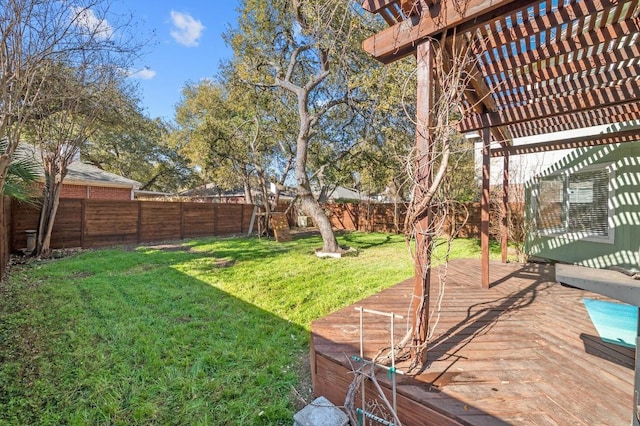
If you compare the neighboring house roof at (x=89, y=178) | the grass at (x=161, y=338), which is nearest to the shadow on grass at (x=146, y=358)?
the grass at (x=161, y=338)

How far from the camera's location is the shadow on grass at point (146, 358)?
2.10 metres

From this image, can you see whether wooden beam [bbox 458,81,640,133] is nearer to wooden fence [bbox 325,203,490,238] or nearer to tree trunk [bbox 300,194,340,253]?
tree trunk [bbox 300,194,340,253]

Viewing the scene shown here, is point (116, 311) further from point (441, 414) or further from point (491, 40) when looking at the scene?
point (491, 40)

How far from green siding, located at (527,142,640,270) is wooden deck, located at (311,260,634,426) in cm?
278

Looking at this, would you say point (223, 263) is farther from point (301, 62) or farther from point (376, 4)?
point (301, 62)

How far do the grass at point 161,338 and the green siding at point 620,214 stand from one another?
349cm

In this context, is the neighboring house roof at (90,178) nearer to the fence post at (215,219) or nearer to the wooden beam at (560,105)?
the fence post at (215,219)

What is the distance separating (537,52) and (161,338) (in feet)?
15.2

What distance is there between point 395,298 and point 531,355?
1415 mm

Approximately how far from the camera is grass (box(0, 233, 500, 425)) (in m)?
2.14

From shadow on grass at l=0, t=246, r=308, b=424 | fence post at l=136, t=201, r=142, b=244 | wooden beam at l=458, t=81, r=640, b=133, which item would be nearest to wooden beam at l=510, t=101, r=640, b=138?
wooden beam at l=458, t=81, r=640, b=133

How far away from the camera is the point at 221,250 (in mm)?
8188

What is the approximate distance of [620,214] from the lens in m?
5.19

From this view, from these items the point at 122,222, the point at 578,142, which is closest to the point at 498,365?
the point at 578,142
